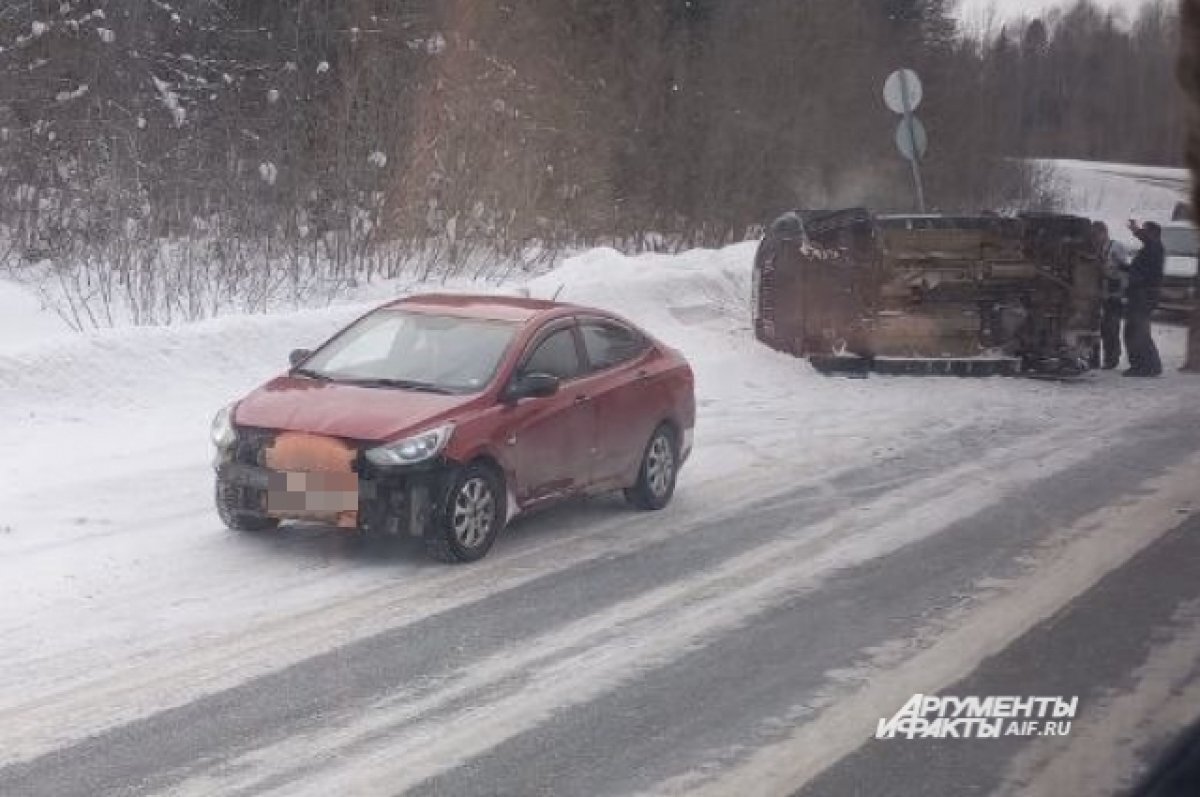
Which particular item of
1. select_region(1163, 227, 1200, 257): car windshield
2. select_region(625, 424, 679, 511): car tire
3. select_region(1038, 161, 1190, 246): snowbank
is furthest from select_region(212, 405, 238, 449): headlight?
select_region(1038, 161, 1190, 246): snowbank

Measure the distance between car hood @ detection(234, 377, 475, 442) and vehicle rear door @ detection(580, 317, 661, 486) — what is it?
4.18ft

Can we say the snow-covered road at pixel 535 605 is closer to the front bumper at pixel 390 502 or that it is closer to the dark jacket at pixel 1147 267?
the front bumper at pixel 390 502

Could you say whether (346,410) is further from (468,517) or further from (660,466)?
(660,466)

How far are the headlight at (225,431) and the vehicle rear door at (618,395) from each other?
7.36ft

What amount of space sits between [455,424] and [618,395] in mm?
1766

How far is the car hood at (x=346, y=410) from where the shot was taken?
852cm

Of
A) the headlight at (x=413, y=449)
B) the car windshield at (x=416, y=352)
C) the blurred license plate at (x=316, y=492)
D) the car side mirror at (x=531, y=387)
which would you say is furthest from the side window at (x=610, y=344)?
the blurred license plate at (x=316, y=492)

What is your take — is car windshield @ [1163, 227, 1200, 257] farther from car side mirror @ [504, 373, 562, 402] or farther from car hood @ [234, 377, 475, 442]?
car hood @ [234, 377, 475, 442]

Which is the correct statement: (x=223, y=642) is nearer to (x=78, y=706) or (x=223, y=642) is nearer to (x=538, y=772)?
(x=78, y=706)

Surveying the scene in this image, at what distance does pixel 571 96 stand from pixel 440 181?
8004 millimetres

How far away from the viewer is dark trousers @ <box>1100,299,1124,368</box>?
18719mm

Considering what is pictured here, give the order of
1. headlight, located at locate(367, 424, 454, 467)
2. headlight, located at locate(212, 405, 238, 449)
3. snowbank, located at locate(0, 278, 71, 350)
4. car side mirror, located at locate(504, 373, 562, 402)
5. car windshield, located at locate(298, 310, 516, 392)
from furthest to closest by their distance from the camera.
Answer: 1. snowbank, located at locate(0, 278, 71, 350)
2. car windshield, located at locate(298, 310, 516, 392)
3. car side mirror, located at locate(504, 373, 562, 402)
4. headlight, located at locate(212, 405, 238, 449)
5. headlight, located at locate(367, 424, 454, 467)

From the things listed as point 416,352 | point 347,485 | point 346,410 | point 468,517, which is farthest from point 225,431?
point 468,517

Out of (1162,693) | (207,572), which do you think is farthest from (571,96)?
(1162,693)
